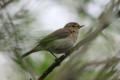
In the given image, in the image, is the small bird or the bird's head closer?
the small bird

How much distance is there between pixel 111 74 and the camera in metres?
2.02

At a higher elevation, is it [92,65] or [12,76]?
[12,76]

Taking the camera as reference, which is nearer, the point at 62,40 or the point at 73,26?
the point at 62,40

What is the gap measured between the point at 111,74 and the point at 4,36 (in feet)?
5.90

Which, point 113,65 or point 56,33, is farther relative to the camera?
point 56,33

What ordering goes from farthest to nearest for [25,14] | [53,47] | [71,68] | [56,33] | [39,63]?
[56,33] → [53,47] → [39,63] → [25,14] → [71,68]

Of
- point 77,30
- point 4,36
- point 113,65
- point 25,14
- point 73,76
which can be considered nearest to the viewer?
point 73,76

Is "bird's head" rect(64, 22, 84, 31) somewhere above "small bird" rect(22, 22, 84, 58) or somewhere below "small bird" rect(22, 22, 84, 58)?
above

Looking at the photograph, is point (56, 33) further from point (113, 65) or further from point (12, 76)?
point (113, 65)

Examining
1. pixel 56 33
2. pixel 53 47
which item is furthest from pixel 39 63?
pixel 56 33

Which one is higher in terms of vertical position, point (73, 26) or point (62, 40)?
point (73, 26)

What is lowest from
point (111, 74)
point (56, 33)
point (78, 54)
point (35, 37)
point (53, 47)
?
point (111, 74)

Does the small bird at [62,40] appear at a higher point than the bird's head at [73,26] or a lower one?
lower

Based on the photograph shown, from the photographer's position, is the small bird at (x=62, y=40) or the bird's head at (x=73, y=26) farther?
the bird's head at (x=73, y=26)
